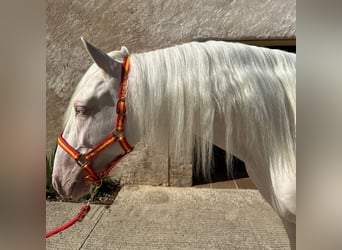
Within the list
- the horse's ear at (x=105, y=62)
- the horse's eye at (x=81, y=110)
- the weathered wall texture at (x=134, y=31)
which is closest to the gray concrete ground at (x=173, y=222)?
the weathered wall texture at (x=134, y=31)

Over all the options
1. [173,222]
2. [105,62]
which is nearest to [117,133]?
[105,62]

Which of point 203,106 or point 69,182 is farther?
point 69,182

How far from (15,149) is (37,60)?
201 millimetres

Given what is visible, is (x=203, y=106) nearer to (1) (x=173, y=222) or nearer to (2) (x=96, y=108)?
(2) (x=96, y=108)

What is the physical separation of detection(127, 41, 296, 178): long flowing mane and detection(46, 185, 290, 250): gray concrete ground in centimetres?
189

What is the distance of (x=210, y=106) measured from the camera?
4.18 ft

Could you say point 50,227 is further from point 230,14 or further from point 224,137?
point 230,14

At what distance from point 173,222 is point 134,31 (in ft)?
8.63

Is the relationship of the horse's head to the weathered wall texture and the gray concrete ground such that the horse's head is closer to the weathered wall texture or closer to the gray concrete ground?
the gray concrete ground

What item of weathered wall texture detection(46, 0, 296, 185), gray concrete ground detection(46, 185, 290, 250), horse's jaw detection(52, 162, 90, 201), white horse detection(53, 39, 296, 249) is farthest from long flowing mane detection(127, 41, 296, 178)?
weathered wall texture detection(46, 0, 296, 185)

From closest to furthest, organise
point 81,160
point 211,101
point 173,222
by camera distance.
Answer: point 211,101 → point 81,160 → point 173,222

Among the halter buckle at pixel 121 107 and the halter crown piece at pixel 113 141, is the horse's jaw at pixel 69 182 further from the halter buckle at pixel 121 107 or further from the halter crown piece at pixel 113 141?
the halter buckle at pixel 121 107

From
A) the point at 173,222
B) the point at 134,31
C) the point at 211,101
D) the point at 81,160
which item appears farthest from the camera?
the point at 134,31

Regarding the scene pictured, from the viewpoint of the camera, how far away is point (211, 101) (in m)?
1.27
